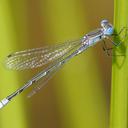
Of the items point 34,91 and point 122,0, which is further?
point 34,91

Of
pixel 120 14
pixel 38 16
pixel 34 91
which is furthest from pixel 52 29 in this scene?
pixel 120 14

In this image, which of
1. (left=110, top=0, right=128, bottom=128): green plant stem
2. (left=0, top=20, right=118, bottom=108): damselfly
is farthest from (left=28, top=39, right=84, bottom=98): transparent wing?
(left=110, top=0, right=128, bottom=128): green plant stem

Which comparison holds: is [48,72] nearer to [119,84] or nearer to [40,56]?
[40,56]

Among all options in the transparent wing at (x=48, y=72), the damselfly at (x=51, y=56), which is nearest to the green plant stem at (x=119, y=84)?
the damselfly at (x=51, y=56)

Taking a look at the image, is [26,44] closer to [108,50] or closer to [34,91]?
[34,91]

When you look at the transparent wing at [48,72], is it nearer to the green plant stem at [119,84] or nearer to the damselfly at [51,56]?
the damselfly at [51,56]

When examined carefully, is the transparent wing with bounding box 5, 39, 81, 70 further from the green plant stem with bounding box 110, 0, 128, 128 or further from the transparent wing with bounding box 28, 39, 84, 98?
the green plant stem with bounding box 110, 0, 128, 128
